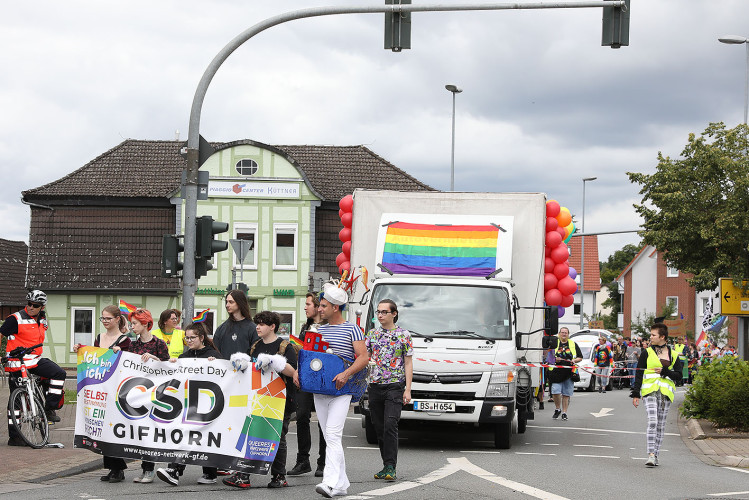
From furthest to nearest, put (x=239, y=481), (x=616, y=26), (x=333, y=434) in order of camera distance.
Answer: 1. (x=616, y=26)
2. (x=239, y=481)
3. (x=333, y=434)

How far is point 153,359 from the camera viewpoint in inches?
413

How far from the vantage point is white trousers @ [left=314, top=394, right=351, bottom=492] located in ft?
31.2

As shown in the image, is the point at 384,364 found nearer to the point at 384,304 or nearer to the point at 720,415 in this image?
the point at 384,304

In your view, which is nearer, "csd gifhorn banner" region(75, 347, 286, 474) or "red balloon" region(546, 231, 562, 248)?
"csd gifhorn banner" region(75, 347, 286, 474)

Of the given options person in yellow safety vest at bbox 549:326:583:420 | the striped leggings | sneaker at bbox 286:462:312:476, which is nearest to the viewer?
sneaker at bbox 286:462:312:476

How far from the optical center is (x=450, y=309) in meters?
14.8

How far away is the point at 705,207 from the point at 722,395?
1124 cm

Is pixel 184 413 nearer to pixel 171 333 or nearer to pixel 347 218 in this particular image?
pixel 171 333

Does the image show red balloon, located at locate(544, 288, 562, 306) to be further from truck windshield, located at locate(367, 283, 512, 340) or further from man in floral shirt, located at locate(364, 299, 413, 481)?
man in floral shirt, located at locate(364, 299, 413, 481)

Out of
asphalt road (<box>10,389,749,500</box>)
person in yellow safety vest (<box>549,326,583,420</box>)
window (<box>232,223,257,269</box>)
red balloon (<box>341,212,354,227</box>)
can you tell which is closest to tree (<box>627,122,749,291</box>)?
person in yellow safety vest (<box>549,326,583,420</box>)

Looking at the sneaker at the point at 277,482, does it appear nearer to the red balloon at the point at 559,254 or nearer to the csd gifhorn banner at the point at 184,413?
the csd gifhorn banner at the point at 184,413

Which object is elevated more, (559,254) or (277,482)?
(559,254)

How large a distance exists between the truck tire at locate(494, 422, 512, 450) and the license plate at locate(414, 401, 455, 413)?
2.75ft

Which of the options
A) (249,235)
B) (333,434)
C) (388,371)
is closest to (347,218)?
(388,371)
